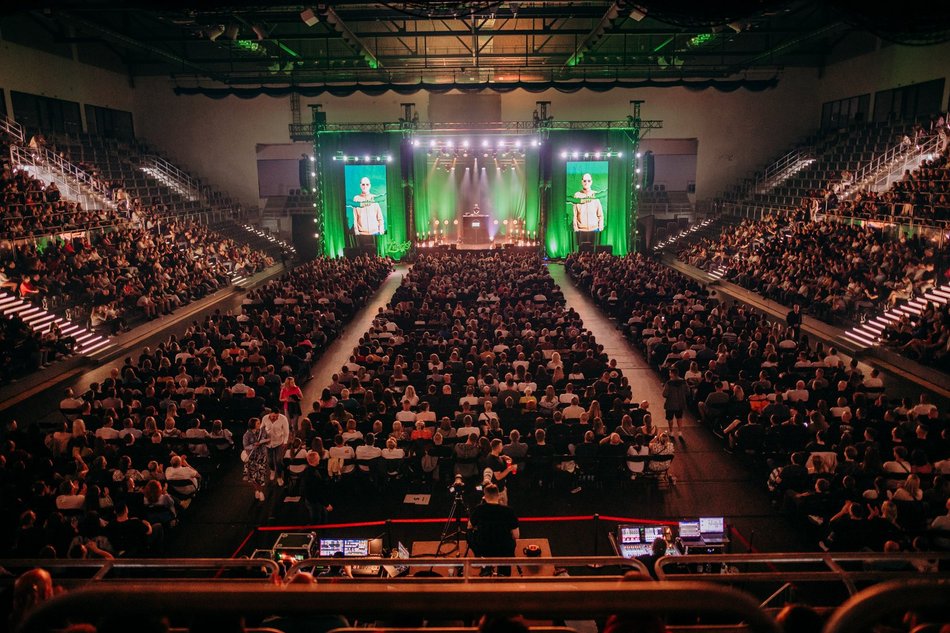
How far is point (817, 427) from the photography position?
8.69 m

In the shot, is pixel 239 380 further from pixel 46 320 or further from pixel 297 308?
pixel 46 320

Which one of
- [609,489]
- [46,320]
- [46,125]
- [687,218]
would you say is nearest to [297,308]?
[46,320]

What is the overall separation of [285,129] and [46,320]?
761 inches

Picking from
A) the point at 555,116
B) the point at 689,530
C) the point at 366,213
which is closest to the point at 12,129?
the point at 366,213

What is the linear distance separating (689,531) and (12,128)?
25.6m

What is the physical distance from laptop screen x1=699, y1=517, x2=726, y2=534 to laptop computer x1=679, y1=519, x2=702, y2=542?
0.05 meters

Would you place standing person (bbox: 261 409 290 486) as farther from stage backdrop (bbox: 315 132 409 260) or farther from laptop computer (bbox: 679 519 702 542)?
stage backdrop (bbox: 315 132 409 260)

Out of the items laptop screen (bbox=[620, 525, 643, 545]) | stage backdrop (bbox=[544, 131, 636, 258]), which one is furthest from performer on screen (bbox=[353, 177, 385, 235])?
laptop screen (bbox=[620, 525, 643, 545])

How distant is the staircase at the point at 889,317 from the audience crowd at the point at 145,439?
12669 mm

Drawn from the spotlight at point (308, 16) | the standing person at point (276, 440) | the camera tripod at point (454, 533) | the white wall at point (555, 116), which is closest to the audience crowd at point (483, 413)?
the standing person at point (276, 440)

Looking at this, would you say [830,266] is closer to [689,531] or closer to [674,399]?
[674,399]

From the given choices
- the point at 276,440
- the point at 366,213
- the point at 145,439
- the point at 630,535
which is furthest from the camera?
the point at 366,213

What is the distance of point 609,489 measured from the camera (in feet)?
28.7

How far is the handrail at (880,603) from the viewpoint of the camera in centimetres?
133
